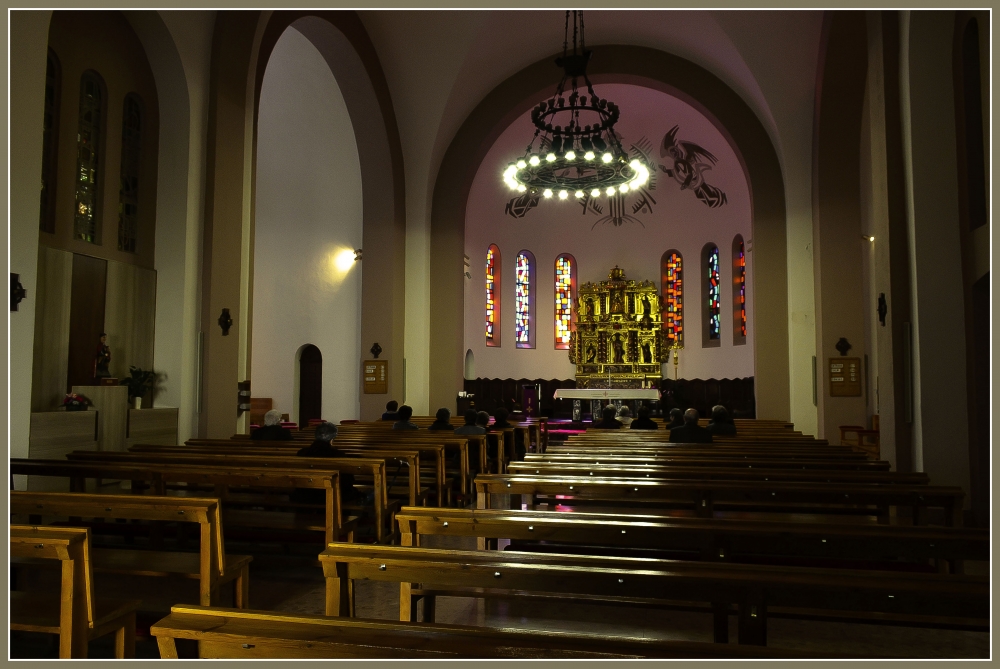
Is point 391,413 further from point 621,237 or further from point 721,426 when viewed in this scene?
point 621,237

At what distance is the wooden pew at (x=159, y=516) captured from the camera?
2.98 metres

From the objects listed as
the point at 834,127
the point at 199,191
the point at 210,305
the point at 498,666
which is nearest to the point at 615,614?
the point at 498,666

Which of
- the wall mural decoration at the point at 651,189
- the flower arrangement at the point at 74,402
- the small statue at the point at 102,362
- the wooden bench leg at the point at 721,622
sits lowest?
the wooden bench leg at the point at 721,622

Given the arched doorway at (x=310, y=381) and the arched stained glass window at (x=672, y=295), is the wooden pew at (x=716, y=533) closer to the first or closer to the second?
the arched doorway at (x=310, y=381)

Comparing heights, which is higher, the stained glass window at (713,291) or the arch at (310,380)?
the stained glass window at (713,291)

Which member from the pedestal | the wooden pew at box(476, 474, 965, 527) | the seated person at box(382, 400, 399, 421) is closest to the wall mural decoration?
the seated person at box(382, 400, 399, 421)

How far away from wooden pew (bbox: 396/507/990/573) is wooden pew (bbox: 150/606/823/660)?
3.62ft

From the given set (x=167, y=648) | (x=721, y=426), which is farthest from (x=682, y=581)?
(x=721, y=426)

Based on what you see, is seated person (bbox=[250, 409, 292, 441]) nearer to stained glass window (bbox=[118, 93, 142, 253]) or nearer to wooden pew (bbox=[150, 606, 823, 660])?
stained glass window (bbox=[118, 93, 142, 253])

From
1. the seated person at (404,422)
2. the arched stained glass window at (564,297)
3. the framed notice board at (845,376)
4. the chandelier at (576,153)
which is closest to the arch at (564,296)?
the arched stained glass window at (564,297)

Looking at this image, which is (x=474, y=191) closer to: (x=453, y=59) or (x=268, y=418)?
(x=453, y=59)

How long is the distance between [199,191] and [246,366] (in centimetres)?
215

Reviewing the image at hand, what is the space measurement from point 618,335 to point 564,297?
2122 mm

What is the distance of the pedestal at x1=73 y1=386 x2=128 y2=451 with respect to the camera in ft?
22.2
